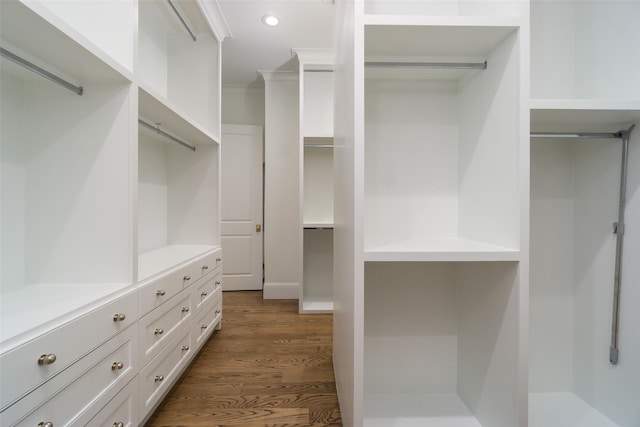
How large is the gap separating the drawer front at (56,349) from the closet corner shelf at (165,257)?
0.26m

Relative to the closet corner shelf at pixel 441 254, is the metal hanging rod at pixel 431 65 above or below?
above

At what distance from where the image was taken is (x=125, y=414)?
1.14 meters

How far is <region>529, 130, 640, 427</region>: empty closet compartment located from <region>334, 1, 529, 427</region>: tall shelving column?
41 cm

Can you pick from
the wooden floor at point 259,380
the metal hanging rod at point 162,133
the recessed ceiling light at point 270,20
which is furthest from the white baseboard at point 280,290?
the recessed ceiling light at point 270,20

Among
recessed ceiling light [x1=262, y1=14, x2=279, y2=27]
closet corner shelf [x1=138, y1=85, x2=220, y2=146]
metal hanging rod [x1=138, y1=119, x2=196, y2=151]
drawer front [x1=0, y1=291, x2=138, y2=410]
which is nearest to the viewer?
drawer front [x1=0, y1=291, x2=138, y2=410]

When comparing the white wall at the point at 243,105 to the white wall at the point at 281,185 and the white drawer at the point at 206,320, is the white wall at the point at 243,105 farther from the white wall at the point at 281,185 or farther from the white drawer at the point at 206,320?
the white drawer at the point at 206,320

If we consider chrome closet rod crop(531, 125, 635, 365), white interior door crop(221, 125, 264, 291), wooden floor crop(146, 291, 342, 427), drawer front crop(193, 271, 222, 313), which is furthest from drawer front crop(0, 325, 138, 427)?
white interior door crop(221, 125, 264, 291)

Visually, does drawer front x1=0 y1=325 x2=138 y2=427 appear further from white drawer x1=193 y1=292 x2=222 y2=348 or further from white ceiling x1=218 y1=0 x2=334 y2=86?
white ceiling x1=218 y1=0 x2=334 y2=86

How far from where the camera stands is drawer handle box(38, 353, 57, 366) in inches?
30.5

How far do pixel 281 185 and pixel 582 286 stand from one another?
2.82 m

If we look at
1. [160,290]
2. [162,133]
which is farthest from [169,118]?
[160,290]

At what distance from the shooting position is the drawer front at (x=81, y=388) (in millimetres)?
753

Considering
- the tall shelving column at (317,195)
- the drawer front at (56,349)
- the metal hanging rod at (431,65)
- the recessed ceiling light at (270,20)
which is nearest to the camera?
the drawer front at (56,349)

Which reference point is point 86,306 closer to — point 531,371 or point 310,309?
point 531,371
